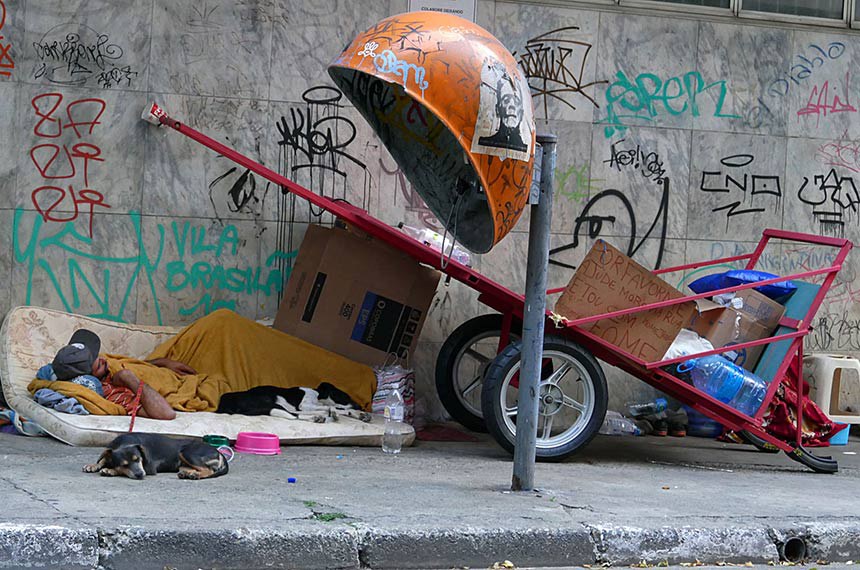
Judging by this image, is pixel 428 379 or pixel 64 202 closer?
pixel 64 202

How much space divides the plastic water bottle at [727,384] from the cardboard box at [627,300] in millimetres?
327

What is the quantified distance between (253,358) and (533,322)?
2.74 meters

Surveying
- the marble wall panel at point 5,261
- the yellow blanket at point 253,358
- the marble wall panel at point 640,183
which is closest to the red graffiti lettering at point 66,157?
the marble wall panel at point 5,261

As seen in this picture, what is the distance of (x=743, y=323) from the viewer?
24.9ft

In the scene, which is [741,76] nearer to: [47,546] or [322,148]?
[322,148]

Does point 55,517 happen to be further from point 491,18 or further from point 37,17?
point 491,18

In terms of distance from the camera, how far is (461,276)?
7051 mm

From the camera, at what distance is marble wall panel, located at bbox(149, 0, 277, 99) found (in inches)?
327

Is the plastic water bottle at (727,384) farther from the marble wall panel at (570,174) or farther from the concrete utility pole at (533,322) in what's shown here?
the marble wall panel at (570,174)

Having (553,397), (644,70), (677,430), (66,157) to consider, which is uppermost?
(644,70)

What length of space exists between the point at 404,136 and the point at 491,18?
2526mm

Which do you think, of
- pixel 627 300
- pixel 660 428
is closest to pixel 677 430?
pixel 660 428

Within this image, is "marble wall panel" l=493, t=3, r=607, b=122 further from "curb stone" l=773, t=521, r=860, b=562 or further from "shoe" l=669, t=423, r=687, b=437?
"curb stone" l=773, t=521, r=860, b=562

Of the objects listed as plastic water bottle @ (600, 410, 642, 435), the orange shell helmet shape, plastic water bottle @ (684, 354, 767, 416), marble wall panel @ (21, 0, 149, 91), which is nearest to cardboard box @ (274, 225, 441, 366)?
plastic water bottle @ (600, 410, 642, 435)
